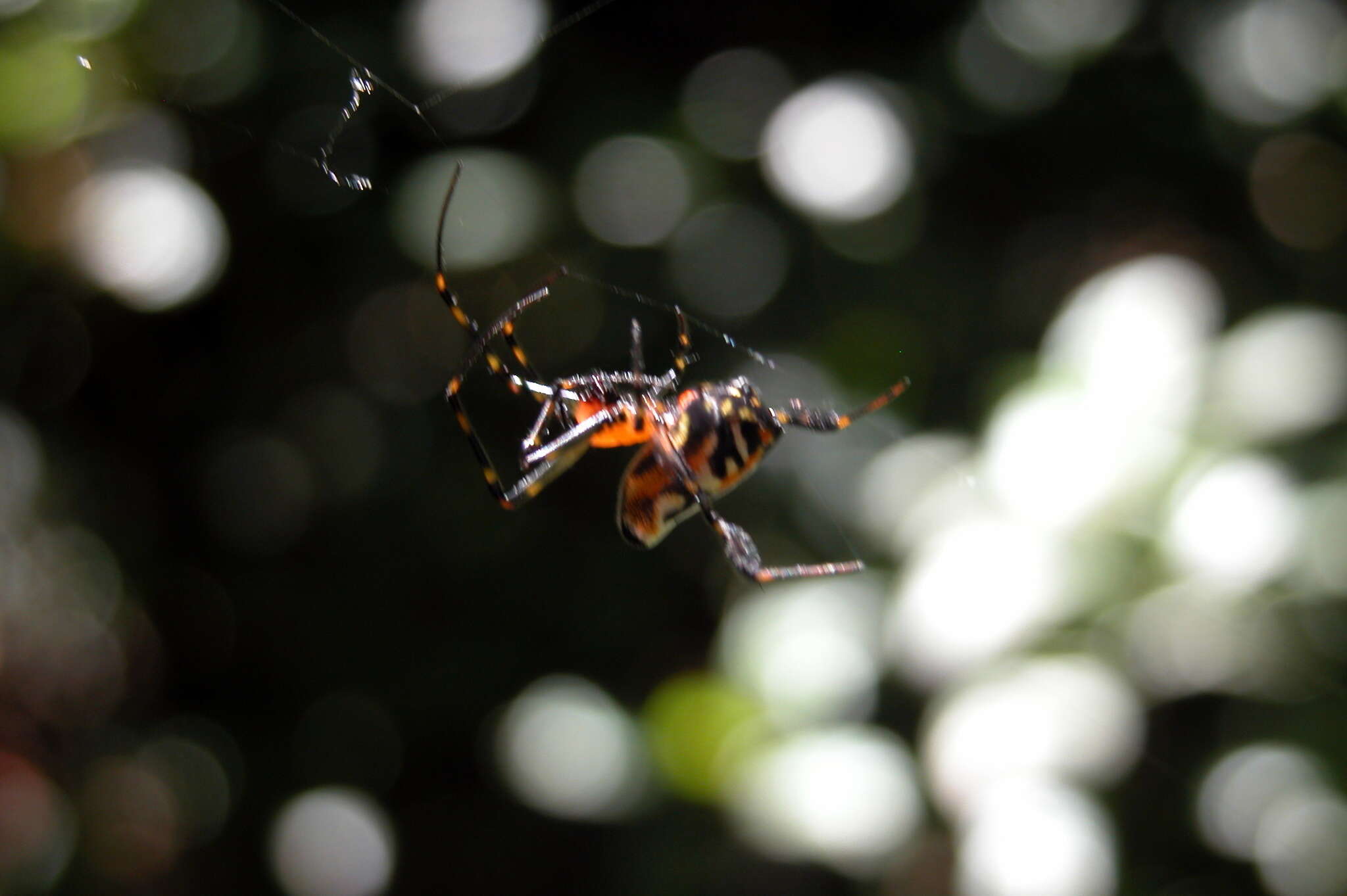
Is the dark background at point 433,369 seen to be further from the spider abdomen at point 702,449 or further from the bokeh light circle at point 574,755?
the spider abdomen at point 702,449

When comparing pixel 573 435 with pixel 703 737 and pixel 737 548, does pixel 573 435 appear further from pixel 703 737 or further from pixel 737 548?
pixel 703 737

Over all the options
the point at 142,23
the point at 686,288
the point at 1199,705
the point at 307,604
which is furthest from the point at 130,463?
the point at 1199,705

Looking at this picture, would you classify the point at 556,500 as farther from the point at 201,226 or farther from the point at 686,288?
the point at 201,226

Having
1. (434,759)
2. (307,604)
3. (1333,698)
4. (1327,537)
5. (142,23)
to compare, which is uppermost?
(142,23)

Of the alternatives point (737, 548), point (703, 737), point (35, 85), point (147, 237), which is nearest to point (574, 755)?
point (703, 737)

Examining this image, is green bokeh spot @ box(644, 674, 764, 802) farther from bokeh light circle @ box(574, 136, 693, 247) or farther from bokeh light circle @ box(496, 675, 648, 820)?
bokeh light circle @ box(574, 136, 693, 247)

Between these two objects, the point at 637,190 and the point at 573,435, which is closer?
the point at 573,435
